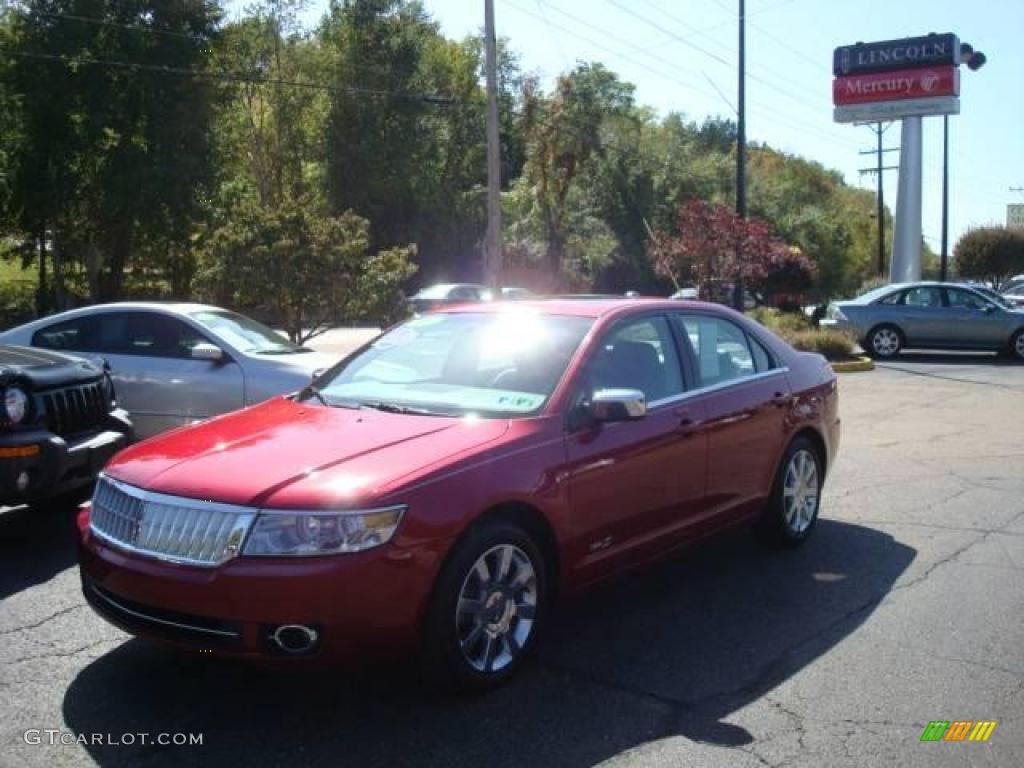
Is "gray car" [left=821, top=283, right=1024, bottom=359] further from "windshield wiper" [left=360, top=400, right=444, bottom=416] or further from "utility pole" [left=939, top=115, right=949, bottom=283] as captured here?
"utility pole" [left=939, top=115, right=949, bottom=283]

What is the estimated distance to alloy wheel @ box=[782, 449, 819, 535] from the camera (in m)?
6.11

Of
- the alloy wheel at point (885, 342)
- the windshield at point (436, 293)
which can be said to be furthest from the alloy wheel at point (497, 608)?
the windshield at point (436, 293)

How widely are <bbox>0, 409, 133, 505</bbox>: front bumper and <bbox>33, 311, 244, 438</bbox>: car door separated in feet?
7.56

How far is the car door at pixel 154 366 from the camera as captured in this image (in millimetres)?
8578

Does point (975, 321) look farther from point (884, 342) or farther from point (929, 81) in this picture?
point (929, 81)

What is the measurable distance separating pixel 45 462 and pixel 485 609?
301 cm

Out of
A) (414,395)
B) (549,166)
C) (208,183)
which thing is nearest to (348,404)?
(414,395)

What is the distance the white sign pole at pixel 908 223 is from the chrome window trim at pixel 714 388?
93.0 ft

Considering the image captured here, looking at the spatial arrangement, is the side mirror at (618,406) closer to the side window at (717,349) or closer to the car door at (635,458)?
the car door at (635,458)

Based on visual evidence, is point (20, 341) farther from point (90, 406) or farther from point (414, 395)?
point (414, 395)

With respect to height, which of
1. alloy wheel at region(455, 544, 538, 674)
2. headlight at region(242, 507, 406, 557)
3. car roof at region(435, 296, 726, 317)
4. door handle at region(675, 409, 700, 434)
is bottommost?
alloy wheel at region(455, 544, 538, 674)

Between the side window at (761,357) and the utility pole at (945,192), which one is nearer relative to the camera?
the side window at (761,357)

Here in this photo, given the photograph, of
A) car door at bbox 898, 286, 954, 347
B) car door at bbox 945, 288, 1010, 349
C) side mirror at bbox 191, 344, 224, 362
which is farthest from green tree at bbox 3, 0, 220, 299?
side mirror at bbox 191, 344, 224, 362

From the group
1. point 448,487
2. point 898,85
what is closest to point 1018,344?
point 898,85
